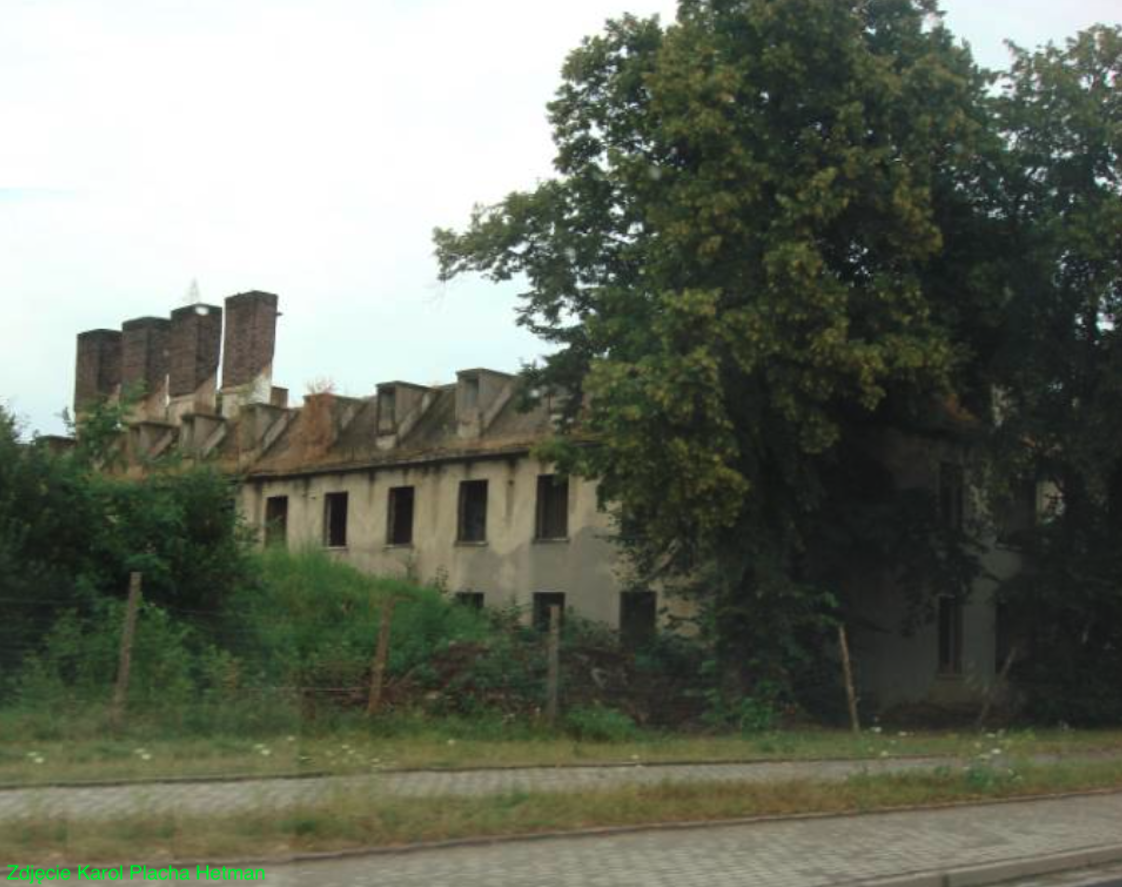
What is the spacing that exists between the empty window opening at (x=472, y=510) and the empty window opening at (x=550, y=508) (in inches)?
86.7

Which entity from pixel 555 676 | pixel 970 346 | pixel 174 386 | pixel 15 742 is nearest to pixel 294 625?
pixel 555 676

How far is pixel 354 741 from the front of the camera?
15.4 meters

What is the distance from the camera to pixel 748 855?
930cm

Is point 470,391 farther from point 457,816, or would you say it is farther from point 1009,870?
point 1009,870

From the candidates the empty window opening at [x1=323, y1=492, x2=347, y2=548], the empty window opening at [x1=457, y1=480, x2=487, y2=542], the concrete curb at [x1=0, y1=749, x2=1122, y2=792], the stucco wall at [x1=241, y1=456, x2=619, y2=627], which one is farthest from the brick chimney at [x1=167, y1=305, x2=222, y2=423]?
the concrete curb at [x1=0, y1=749, x2=1122, y2=792]

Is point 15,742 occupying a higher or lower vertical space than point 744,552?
lower

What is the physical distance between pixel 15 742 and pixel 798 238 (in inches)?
523

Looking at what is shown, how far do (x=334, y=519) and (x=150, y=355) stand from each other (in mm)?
17670

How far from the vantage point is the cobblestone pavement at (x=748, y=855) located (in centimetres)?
807

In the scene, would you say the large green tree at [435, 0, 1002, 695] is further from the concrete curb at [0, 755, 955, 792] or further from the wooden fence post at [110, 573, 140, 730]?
the wooden fence post at [110, 573, 140, 730]

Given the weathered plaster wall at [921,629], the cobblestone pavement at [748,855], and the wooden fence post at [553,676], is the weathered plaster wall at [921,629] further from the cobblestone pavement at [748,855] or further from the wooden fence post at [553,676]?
the cobblestone pavement at [748,855]

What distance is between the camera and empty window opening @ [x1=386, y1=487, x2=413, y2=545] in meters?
38.3

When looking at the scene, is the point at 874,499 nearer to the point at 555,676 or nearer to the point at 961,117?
the point at 961,117

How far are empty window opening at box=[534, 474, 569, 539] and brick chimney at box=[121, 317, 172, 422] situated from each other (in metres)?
24.1
